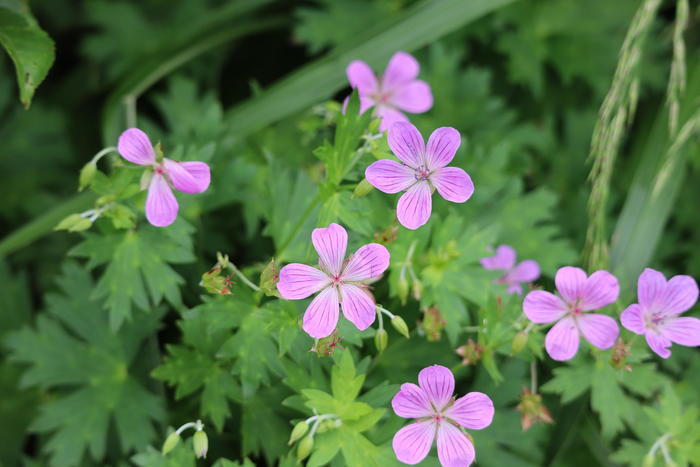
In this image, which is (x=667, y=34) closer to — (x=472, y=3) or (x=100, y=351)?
(x=472, y=3)

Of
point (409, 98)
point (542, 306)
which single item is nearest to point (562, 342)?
point (542, 306)

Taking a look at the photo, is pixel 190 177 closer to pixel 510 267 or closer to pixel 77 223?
pixel 77 223

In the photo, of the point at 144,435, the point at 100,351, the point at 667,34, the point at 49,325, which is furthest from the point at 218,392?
the point at 667,34

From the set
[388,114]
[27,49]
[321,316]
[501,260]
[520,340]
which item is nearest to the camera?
[321,316]

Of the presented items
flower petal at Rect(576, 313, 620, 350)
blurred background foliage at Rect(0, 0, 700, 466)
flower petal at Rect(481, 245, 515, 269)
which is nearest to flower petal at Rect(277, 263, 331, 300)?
blurred background foliage at Rect(0, 0, 700, 466)

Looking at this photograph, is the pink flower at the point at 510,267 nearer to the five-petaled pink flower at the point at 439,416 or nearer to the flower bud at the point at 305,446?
the five-petaled pink flower at the point at 439,416

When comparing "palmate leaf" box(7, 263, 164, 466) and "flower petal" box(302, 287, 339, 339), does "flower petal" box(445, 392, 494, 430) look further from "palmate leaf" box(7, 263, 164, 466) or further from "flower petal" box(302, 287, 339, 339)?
"palmate leaf" box(7, 263, 164, 466)
